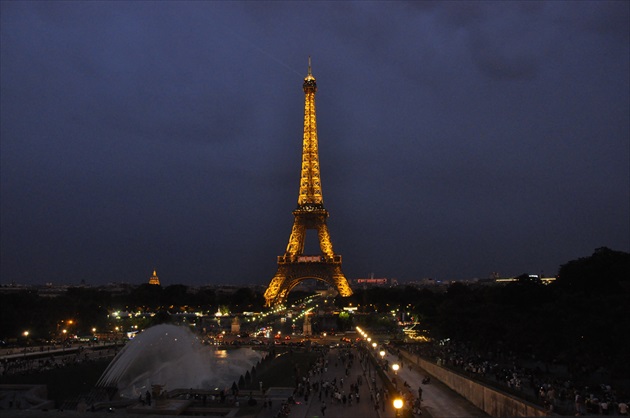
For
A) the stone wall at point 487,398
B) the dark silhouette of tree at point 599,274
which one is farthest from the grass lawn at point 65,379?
the dark silhouette of tree at point 599,274

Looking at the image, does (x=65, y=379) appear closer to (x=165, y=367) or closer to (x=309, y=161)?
(x=165, y=367)

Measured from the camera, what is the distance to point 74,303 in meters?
65.7

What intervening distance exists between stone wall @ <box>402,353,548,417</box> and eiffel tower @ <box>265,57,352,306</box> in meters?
58.2

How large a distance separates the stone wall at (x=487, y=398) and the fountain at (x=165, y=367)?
37.7 ft

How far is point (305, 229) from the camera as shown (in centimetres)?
9388

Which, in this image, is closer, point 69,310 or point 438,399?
point 438,399

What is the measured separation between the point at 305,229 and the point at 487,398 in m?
70.6

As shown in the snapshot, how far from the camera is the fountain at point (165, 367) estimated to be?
104ft

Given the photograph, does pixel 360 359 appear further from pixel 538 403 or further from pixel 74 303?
pixel 74 303

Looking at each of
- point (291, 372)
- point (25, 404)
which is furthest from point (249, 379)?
point (25, 404)

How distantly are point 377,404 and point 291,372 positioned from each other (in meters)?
12.5

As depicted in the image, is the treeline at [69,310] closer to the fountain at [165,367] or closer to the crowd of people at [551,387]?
the fountain at [165,367]

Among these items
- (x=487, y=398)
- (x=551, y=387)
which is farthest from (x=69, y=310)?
(x=551, y=387)

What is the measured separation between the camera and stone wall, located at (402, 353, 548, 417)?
19.7m
